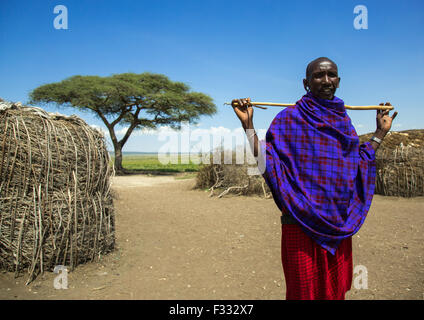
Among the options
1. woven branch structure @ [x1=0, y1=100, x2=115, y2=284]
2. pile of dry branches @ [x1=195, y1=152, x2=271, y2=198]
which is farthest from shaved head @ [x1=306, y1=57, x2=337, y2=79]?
pile of dry branches @ [x1=195, y1=152, x2=271, y2=198]

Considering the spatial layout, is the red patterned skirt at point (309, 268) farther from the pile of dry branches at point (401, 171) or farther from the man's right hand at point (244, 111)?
the pile of dry branches at point (401, 171)

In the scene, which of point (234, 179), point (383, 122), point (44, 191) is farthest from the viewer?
point (234, 179)

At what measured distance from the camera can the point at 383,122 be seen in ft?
7.14

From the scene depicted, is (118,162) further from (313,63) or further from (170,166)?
(313,63)

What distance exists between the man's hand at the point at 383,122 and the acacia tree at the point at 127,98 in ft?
55.6

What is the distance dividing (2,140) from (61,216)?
1033mm

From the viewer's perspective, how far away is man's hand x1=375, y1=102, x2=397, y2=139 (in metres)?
2.14

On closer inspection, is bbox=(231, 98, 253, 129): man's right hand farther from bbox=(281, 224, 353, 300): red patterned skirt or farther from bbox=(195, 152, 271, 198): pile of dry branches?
bbox=(195, 152, 271, 198): pile of dry branches

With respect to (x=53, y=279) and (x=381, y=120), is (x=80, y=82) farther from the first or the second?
(x=381, y=120)

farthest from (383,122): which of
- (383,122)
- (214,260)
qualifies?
(214,260)

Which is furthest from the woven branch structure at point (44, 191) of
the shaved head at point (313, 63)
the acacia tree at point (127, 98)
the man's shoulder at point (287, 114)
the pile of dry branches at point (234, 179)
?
the acacia tree at point (127, 98)

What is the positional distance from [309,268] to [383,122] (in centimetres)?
119

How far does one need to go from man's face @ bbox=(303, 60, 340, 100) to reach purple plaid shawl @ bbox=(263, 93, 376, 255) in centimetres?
5
